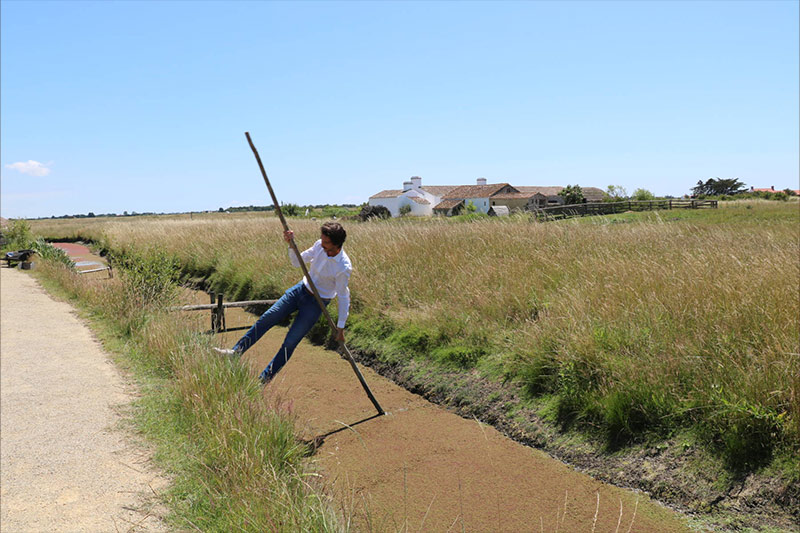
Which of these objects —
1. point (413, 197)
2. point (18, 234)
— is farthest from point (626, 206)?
point (18, 234)

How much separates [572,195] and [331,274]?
2485 inches

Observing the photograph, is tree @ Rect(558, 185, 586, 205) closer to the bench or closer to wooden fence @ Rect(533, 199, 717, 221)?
wooden fence @ Rect(533, 199, 717, 221)

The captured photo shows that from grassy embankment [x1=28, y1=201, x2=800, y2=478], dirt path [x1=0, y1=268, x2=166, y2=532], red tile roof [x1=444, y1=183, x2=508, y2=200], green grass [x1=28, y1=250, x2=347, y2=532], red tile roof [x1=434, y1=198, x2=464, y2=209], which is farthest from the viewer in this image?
A: red tile roof [x1=444, y1=183, x2=508, y2=200]

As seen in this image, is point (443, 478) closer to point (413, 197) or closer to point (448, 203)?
point (448, 203)

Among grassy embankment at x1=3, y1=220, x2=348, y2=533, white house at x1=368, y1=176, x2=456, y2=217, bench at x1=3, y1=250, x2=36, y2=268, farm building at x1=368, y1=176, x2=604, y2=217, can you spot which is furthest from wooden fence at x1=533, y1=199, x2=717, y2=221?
grassy embankment at x1=3, y1=220, x2=348, y2=533

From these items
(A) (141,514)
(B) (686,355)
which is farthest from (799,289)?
(A) (141,514)

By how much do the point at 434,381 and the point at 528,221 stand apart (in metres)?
6.68

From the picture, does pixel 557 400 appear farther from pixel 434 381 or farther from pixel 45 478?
pixel 45 478

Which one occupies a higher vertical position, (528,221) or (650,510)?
(528,221)

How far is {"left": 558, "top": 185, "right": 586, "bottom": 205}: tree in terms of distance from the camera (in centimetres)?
6431

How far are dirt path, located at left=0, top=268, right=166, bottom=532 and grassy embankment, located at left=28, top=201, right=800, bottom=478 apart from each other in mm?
3339

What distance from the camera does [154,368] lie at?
22.1 feet

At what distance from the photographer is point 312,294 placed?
224 inches

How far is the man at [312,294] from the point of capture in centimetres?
537
